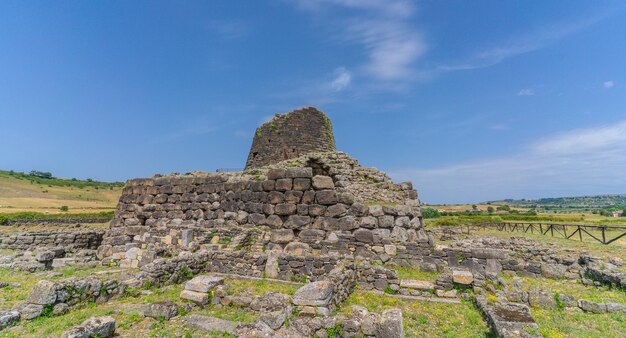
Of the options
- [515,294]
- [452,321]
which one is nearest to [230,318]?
[452,321]

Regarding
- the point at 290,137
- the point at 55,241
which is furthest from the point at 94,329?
the point at 55,241

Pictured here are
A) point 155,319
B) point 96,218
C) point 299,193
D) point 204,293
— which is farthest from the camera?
point 96,218

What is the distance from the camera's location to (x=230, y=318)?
6.53 m

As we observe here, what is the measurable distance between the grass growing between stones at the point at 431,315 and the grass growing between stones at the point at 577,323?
1.20 metres

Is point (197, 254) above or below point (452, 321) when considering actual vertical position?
above

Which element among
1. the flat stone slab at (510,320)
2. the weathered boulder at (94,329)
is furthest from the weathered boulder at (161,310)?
the flat stone slab at (510,320)

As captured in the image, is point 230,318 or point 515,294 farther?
point 515,294

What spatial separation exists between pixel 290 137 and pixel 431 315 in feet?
Result: 43.7

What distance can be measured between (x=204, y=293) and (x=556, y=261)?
14.1 m

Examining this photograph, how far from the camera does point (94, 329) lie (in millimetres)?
5051

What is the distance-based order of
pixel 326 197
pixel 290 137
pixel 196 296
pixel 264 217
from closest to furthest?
pixel 196 296 < pixel 326 197 < pixel 264 217 < pixel 290 137

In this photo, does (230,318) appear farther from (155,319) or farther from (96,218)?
(96,218)

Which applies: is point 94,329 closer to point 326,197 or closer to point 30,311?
point 30,311

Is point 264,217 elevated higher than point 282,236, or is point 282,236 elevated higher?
point 264,217
